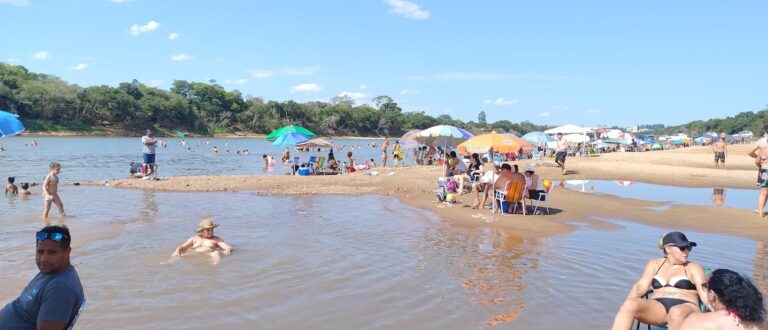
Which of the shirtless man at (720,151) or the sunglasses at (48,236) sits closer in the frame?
the sunglasses at (48,236)

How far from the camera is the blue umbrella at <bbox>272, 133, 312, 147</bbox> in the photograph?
1956cm

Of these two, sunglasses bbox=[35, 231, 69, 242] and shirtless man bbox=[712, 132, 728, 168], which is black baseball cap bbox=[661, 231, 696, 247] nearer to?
sunglasses bbox=[35, 231, 69, 242]

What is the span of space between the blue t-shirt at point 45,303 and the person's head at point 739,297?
3.75m

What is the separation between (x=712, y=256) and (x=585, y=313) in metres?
3.77

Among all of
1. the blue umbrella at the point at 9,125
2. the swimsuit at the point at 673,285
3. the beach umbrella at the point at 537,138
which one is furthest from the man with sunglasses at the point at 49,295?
the beach umbrella at the point at 537,138

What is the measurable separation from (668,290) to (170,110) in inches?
3368

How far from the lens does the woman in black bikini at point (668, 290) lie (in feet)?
13.1

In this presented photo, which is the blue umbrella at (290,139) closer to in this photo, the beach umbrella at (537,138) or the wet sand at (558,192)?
the wet sand at (558,192)

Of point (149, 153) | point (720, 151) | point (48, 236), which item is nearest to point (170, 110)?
point (149, 153)

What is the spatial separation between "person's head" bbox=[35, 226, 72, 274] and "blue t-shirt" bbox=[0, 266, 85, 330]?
4 centimetres

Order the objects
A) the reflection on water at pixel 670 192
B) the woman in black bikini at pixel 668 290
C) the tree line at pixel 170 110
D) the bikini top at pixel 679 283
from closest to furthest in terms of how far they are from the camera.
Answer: the woman in black bikini at pixel 668 290, the bikini top at pixel 679 283, the reflection on water at pixel 670 192, the tree line at pixel 170 110

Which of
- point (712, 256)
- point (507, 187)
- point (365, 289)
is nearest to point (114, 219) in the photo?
point (365, 289)

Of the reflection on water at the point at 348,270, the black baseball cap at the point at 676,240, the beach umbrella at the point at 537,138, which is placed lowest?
the reflection on water at the point at 348,270

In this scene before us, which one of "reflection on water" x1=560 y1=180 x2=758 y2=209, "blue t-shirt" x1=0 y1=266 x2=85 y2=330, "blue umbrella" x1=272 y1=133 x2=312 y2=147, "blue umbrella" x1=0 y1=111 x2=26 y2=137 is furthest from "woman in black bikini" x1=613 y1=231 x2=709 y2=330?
"blue umbrella" x1=272 y1=133 x2=312 y2=147
